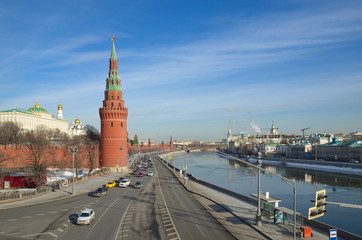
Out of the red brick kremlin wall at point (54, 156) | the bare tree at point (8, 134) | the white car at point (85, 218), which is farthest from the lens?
the bare tree at point (8, 134)

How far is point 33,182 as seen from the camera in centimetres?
4822

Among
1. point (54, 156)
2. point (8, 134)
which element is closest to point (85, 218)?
point (54, 156)

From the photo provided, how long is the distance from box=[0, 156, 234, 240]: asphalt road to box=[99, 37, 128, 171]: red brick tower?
35852mm

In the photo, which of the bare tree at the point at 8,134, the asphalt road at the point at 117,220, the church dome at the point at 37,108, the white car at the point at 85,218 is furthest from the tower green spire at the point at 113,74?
the church dome at the point at 37,108

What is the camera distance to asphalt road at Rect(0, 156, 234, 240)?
2221 cm

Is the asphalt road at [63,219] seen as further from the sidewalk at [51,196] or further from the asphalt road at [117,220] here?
the sidewalk at [51,196]

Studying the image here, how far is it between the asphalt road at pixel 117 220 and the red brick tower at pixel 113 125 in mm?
35852

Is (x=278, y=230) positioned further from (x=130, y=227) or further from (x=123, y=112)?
(x=123, y=112)

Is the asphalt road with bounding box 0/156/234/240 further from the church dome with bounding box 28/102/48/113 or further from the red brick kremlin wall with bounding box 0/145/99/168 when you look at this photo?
the church dome with bounding box 28/102/48/113

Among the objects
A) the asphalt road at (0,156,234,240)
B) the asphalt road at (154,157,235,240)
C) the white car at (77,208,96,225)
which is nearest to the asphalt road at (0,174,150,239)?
the asphalt road at (0,156,234,240)

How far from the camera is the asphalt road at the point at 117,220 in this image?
22.2m

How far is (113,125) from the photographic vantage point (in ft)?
242

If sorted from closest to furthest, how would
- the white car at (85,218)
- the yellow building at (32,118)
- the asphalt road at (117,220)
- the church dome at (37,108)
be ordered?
the asphalt road at (117,220)
the white car at (85,218)
the yellow building at (32,118)
the church dome at (37,108)

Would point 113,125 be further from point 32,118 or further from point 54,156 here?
point 32,118
